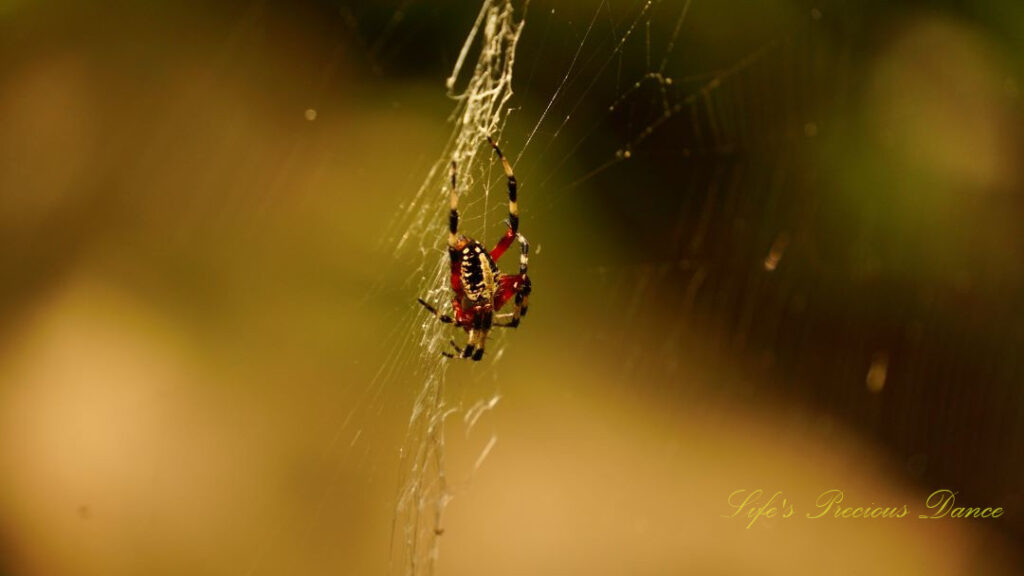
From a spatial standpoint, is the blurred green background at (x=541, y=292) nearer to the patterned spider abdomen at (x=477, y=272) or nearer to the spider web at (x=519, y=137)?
the spider web at (x=519, y=137)

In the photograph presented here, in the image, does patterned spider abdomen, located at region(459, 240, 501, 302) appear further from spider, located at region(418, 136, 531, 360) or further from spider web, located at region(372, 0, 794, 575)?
spider web, located at region(372, 0, 794, 575)

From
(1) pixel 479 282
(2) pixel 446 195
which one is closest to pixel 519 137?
(2) pixel 446 195

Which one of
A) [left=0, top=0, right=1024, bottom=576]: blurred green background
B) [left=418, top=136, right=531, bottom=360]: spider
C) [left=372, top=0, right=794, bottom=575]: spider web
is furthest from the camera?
[left=0, top=0, right=1024, bottom=576]: blurred green background

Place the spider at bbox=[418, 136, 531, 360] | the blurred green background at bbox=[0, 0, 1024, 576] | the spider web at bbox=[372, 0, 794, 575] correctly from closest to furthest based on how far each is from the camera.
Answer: the spider at bbox=[418, 136, 531, 360], the spider web at bbox=[372, 0, 794, 575], the blurred green background at bbox=[0, 0, 1024, 576]

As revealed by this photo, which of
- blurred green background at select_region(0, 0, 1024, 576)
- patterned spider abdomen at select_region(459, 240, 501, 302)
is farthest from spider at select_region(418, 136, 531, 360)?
blurred green background at select_region(0, 0, 1024, 576)

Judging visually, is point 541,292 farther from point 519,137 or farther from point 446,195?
point 446,195

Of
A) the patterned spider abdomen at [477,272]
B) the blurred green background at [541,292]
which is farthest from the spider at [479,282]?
the blurred green background at [541,292]

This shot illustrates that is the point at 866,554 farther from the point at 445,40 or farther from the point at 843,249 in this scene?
the point at 445,40
